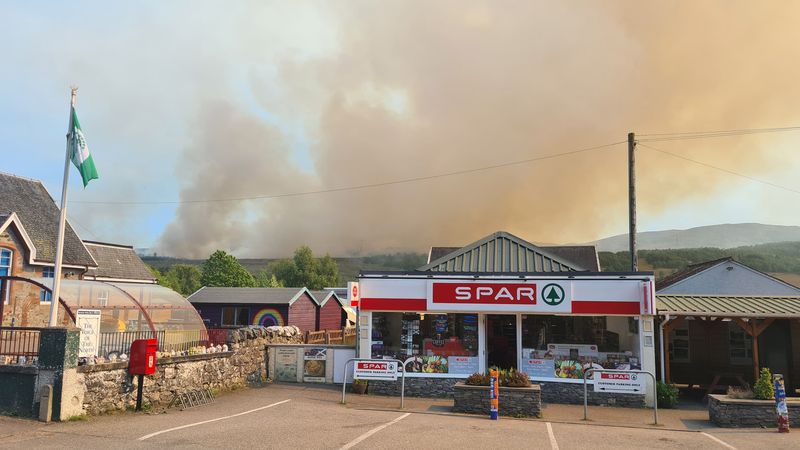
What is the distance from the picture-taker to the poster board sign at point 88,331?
46.7 feet

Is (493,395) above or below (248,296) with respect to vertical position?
below

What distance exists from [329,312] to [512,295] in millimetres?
32368

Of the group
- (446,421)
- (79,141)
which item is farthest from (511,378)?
(79,141)

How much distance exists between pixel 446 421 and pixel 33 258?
94.7ft

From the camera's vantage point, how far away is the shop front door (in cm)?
2105

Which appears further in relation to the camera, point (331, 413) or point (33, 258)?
point (33, 258)

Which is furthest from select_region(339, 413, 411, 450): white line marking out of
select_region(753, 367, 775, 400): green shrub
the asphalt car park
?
select_region(753, 367, 775, 400): green shrub

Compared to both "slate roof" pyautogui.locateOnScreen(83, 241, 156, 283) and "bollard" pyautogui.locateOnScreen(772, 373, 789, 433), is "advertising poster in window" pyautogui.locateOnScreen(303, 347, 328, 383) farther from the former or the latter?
"slate roof" pyautogui.locateOnScreen(83, 241, 156, 283)

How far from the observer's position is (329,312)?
1949 inches

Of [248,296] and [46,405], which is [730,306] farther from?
[248,296]

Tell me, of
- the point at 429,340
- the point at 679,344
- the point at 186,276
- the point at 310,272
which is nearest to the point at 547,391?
the point at 429,340

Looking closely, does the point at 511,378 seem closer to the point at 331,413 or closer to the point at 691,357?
the point at 331,413

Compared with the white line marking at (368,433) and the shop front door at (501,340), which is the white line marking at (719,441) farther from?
the shop front door at (501,340)

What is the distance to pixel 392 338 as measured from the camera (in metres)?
21.3
